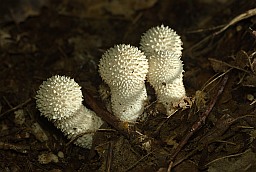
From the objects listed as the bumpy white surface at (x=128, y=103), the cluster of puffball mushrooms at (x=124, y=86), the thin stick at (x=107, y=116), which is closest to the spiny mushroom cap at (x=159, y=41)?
the cluster of puffball mushrooms at (x=124, y=86)

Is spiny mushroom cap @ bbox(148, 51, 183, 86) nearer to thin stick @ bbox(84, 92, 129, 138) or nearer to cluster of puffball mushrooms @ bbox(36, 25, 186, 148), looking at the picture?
cluster of puffball mushrooms @ bbox(36, 25, 186, 148)

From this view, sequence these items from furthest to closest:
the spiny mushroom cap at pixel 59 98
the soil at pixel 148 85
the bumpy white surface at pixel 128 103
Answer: the bumpy white surface at pixel 128 103, the soil at pixel 148 85, the spiny mushroom cap at pixel 59 98

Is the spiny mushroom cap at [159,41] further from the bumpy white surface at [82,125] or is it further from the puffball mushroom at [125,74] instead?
the bumpy white surface at [82,125]

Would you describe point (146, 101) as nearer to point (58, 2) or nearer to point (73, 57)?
point (73, 57)

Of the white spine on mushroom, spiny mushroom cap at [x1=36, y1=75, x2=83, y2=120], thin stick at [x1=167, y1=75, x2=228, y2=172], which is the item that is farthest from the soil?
spiny mushroom cap at [x1=36, y1=75, x2=83, y2=120]

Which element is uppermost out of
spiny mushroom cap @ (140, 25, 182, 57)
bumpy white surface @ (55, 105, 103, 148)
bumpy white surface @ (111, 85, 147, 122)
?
spiny mushroom cap @ (140, 25, 182, 57)

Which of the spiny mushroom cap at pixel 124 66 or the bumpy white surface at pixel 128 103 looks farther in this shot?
the bumpy white surface at pixel 128 103
